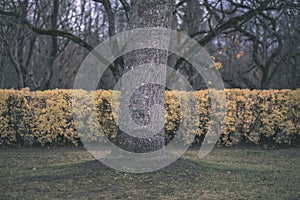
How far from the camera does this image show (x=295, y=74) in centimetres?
1755

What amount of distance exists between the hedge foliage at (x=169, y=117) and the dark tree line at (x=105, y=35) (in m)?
2.81

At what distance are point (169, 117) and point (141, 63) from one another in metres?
3.78

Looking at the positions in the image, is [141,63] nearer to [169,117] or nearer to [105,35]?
[169,117]

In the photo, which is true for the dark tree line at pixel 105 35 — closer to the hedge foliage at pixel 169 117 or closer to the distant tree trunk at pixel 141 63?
the hedge foliage at pixel 169 117

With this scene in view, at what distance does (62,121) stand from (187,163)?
13.9ft

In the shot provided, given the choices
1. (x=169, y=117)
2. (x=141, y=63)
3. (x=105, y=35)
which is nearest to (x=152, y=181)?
(x=141, y=63)

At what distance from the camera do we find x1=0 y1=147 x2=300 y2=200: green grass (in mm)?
5496

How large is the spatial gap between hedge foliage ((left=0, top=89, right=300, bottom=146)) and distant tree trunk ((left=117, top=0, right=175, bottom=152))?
338cm

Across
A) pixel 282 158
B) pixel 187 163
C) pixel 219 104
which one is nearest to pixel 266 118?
pixel 219 104

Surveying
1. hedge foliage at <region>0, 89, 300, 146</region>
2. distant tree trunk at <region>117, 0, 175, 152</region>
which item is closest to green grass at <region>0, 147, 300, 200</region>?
distant tree trunk at <region>117, 0, 175, 152</region>

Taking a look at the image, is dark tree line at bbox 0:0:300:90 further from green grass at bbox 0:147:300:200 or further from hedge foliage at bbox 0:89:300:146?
green grass at bbox 0:147:300:200

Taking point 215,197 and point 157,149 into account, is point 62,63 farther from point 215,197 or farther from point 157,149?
point 215,197

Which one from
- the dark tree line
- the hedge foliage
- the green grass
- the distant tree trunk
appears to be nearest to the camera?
the green grass

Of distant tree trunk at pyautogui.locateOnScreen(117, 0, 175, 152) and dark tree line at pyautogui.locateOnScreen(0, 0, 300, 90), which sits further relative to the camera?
dark tree line at pyautogui.locateOnScreen(0, 0, 300, 90)
